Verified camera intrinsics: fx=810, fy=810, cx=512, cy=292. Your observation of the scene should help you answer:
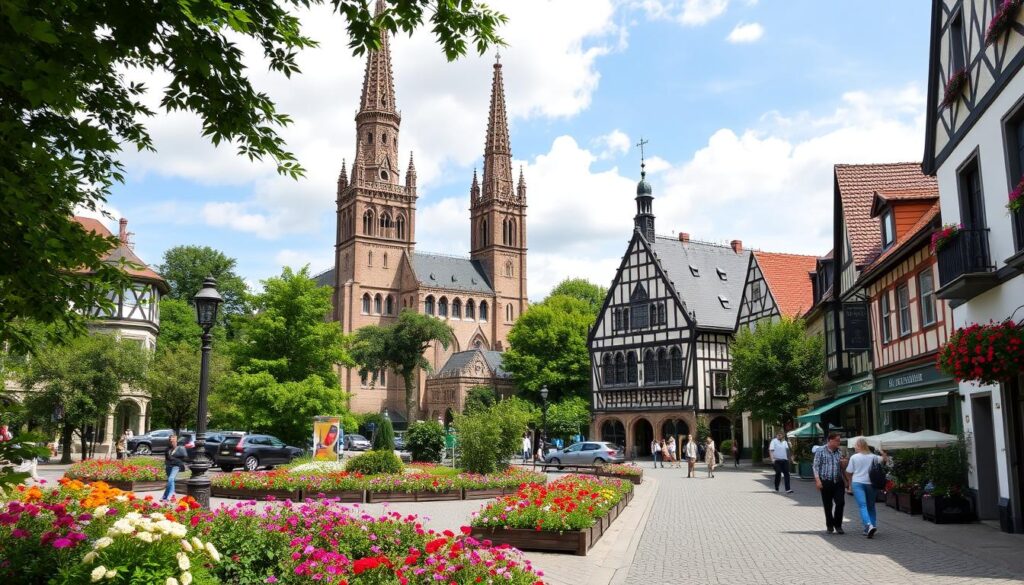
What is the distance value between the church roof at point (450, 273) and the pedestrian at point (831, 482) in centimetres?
7911

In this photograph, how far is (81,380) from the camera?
36719mm

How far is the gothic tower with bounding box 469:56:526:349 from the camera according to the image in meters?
99.9

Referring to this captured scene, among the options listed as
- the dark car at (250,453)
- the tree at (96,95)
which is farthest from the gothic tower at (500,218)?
the tree at (96,95)

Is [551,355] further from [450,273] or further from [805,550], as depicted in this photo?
[805,550]

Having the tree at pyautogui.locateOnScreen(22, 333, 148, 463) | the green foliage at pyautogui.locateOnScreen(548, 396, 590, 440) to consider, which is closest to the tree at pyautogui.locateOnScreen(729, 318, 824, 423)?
the green foliage at pyautogui.locateOnScreen(548, 396, 590, 440)

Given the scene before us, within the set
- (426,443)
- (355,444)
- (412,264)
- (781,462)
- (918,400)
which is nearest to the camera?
(918,400)

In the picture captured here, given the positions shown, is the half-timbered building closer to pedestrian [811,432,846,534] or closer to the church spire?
pedestrian [811,432,846,534]

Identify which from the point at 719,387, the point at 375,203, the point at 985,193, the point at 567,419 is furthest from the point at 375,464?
the point at 375,203

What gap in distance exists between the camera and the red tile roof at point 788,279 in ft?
143

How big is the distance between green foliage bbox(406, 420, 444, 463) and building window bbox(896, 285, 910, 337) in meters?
20.3

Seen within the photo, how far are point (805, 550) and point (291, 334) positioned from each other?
31.3 m

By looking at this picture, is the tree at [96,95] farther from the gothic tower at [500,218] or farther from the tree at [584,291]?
the gothic tower at [500,218]

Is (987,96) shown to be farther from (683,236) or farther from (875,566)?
(683,236)

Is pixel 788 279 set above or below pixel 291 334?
above
